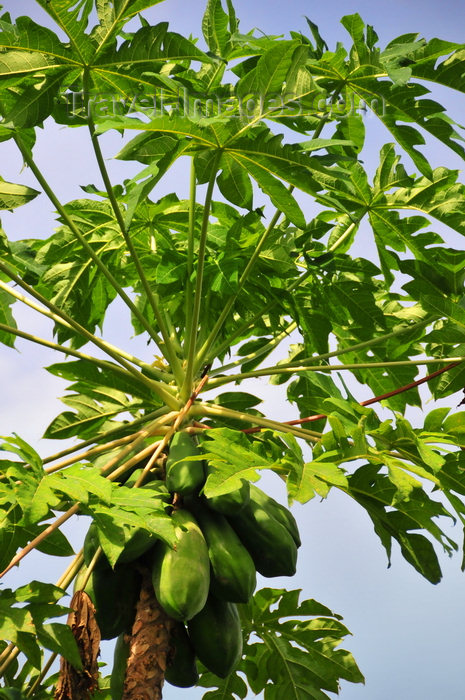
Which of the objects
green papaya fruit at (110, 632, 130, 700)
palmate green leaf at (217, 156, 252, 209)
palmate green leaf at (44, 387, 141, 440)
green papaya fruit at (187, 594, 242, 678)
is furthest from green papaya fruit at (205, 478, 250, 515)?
palmate green leaf at (217, 156, 252, 209)

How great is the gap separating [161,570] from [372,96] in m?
1.76

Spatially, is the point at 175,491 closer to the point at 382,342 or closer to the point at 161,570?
the point at 161,570

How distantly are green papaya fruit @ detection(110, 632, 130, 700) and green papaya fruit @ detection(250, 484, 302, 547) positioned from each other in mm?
549

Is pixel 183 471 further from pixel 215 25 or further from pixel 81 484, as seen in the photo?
pixel 215 25

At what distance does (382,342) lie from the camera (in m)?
3.15

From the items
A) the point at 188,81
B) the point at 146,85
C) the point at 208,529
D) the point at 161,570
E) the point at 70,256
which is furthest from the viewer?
the point at 70,256

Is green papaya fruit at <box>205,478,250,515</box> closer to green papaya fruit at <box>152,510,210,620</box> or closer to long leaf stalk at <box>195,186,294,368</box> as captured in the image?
green papaya fruit at <box>152,510,210,620</box>

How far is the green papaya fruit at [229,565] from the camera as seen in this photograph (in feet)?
6.80

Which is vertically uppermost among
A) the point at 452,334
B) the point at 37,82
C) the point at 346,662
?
the point at 37,82

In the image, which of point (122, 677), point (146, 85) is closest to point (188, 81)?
Answer: point (146, 85)

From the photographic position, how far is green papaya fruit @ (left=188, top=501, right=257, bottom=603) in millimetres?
2072

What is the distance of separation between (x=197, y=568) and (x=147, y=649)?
262mm

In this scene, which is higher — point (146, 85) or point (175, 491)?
point (146, 85)

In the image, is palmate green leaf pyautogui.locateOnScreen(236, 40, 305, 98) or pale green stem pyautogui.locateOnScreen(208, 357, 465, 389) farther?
pale green stem pyautogui.locateOnScreen(208, 357, 465, 389)
